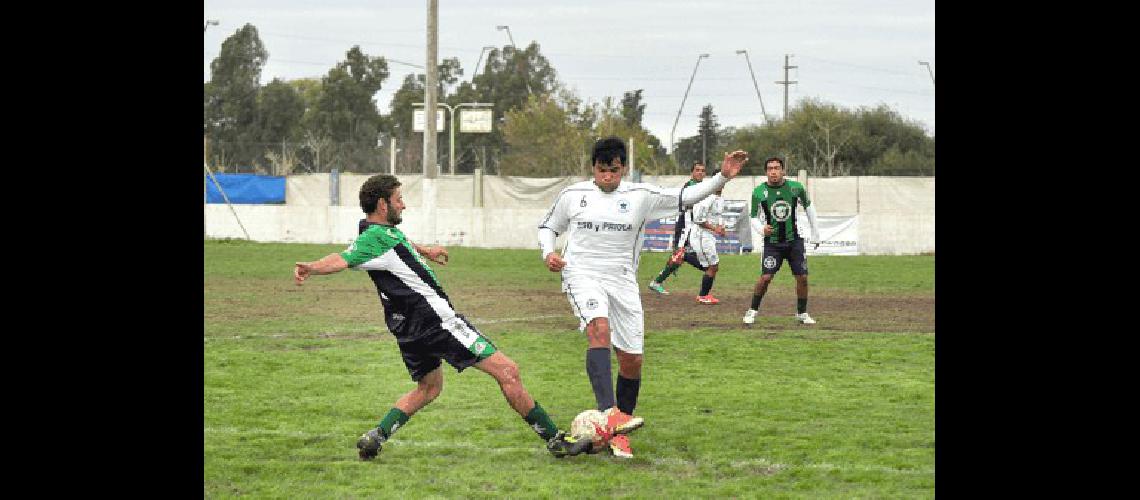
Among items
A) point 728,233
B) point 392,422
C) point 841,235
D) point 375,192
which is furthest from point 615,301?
point 841,235

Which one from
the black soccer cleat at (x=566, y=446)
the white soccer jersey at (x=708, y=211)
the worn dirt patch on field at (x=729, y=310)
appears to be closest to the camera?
the black soccer cleat at (x=566, y=446)

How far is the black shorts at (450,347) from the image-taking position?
8.27 m

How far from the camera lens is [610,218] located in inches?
360

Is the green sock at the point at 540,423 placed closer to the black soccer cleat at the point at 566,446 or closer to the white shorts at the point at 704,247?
the black soccer cleat at the point at 566,446

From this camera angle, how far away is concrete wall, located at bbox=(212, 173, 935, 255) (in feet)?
119

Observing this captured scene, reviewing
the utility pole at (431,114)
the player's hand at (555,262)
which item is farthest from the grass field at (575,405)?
the utility pole at (431,114)

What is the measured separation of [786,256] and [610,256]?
25.5 feet

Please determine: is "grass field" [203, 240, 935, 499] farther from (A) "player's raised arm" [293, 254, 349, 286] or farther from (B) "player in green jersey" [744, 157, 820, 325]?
(A) "player's raised arm" [293, 254, 349, 286]

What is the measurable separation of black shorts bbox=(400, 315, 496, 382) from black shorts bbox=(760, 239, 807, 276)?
28.3ft

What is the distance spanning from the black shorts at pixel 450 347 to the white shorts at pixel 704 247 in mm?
12535
